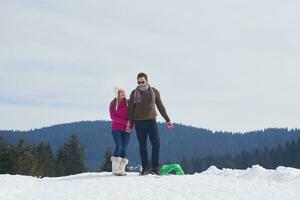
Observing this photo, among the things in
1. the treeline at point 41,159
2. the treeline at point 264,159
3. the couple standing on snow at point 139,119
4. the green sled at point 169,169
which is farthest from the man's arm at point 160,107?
the treeline at point 264,159

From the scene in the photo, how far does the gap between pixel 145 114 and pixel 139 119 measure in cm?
21

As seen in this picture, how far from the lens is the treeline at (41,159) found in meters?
54.8

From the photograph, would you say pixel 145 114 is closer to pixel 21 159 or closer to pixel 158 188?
pixel 158 188

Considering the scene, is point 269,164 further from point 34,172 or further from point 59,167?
point 34,172

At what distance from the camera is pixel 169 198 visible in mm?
9789

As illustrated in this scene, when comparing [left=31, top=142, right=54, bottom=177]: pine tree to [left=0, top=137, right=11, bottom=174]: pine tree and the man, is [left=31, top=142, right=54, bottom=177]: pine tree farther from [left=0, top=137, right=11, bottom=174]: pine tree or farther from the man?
the man

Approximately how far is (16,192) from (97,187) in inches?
63.8

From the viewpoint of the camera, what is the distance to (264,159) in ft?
431

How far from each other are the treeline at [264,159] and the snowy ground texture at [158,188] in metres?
101

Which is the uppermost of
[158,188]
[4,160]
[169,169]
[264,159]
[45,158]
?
[264,159]

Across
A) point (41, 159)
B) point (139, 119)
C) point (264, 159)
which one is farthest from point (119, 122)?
point (264, 159)

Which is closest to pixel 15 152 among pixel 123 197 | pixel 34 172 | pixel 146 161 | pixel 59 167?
pixel 34 172

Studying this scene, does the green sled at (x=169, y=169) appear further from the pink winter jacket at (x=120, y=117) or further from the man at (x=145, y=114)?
the pink winter jacket at (x=120, y=117)

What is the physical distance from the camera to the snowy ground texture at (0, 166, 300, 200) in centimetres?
1000
